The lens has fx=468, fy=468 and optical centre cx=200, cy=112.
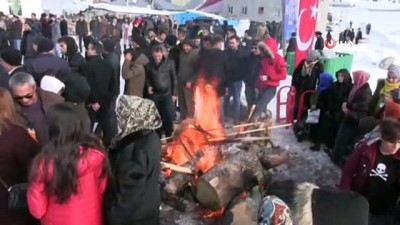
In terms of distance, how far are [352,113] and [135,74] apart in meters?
3.32

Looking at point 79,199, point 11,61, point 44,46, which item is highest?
point 44,46

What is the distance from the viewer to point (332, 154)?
6945mm

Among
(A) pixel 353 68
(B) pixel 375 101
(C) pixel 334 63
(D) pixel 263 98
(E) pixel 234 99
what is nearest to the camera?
(B) pixel 375 101

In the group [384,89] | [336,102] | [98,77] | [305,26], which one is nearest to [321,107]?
[336,102]

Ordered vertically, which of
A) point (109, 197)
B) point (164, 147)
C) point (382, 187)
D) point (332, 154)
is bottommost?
point (332, 154)

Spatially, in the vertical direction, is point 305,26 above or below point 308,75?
above

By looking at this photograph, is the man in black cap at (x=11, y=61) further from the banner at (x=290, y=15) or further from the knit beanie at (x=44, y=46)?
the banner at (x=290, y=15)

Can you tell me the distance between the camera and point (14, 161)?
129 inches

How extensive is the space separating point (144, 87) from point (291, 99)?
9.16ft

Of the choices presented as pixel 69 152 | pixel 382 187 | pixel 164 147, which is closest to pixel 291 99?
pixel 164 147

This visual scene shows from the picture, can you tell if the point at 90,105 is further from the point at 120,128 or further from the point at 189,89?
the point at 120,128

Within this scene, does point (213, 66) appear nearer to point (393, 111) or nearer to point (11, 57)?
point (11, 57)

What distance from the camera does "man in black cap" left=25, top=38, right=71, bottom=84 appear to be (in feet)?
19.7

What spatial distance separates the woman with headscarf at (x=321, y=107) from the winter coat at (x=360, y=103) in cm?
78
